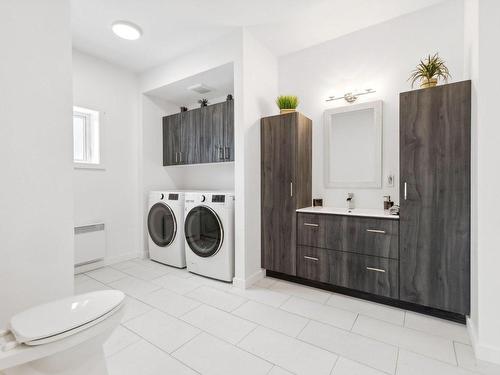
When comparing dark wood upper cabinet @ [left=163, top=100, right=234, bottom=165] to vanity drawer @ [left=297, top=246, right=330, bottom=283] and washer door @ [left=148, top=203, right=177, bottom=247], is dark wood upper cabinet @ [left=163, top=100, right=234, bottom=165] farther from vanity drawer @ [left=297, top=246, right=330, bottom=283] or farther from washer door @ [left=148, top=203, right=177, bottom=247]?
vanity drawer @ [left=297, top=246, right=330, bottom=283]

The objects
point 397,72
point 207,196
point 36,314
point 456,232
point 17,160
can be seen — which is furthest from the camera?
point 207,196

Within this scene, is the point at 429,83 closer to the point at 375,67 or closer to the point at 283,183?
the point at 375,67

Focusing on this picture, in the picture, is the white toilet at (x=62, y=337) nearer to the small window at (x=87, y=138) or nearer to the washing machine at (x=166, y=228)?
the washing machine at (x=166, y=228)

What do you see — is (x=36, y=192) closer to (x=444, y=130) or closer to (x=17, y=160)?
(x=17, y=160)

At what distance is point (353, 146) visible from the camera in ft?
8.56

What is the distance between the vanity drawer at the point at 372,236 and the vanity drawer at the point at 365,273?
6 cm

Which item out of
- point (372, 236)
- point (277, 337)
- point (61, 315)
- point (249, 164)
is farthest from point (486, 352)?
point (61, 315)

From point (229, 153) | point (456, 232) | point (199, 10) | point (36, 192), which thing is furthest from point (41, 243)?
point (456, 232)

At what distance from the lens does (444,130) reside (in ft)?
5.85

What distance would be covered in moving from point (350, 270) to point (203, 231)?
1642 mm

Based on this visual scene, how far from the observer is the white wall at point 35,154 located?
1.30m

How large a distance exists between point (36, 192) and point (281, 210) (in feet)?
6.59

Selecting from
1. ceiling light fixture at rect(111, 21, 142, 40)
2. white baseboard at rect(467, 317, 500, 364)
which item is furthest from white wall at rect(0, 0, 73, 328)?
white baseboard at rect(467, 317, 500, 364)

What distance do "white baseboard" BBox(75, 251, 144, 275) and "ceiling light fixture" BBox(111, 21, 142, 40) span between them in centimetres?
270
